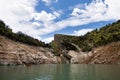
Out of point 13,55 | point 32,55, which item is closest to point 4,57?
point 13,55

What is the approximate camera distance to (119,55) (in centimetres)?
9338

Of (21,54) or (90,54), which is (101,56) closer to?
(90,54)

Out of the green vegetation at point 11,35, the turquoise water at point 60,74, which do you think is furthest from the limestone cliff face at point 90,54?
the turquoise water at point 60,74

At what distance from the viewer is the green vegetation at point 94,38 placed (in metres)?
108

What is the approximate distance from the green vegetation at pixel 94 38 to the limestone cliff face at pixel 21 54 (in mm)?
20178

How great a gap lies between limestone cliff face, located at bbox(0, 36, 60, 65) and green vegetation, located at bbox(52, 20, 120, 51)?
794 inches

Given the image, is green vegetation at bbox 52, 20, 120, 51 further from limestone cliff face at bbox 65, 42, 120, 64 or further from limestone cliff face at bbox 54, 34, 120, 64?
limestone cliff face at bbox 65, 42, 120, 64

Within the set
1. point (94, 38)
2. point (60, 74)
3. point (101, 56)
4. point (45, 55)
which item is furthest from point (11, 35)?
point (60, 74)

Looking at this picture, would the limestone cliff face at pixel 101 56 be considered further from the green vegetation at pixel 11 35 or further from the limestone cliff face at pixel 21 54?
the green vegetation at pixel 11 35

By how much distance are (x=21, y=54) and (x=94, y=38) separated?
165ft

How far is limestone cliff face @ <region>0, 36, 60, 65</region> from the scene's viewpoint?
80.4 metres

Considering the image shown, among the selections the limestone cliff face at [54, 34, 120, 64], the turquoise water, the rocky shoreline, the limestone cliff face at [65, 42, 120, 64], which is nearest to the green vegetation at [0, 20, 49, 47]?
the rocky shoreline

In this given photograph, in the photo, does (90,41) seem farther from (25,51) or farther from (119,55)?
(25,51)

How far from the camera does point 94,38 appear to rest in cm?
12625
